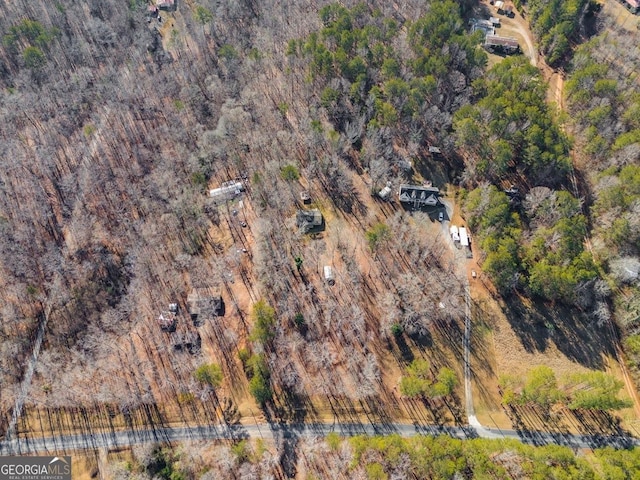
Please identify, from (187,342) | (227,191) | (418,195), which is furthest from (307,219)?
(187,342)

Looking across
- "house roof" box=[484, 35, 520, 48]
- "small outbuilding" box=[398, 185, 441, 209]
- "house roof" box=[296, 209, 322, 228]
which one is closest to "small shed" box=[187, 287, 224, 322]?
"house roof" box=[296, 209, 322, 228]

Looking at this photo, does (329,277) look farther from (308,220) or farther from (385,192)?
(385,192)

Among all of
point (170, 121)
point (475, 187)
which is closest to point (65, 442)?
point (170, 121)

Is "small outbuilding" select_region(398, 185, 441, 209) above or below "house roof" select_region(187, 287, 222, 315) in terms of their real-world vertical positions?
above

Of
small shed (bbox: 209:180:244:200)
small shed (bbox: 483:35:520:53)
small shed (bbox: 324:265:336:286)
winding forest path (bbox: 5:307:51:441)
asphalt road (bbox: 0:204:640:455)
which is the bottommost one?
asphalt road (bbox: 0:204:640:455)

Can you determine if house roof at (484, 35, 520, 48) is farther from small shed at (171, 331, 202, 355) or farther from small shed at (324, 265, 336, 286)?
small shed at (171, 331, 202, 355)

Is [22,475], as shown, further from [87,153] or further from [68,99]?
[68,99]
